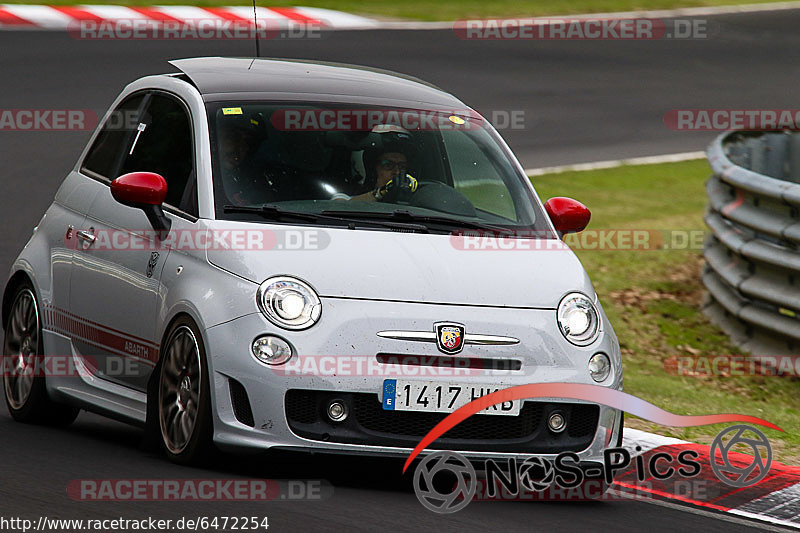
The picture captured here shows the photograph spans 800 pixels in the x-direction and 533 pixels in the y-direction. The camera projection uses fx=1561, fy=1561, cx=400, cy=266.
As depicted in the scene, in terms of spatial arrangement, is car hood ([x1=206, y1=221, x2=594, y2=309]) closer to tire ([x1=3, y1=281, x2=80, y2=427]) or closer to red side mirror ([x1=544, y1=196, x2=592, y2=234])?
red side mirror ([x1=544, y1=196, x2=592, y2=234])

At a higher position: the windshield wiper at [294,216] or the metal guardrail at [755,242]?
the windshield wiper at [294,216]

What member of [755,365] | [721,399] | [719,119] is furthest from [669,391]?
[719,119]

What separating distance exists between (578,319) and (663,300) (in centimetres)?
630

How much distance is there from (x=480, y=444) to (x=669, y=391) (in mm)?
3709

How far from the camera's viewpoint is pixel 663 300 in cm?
1276

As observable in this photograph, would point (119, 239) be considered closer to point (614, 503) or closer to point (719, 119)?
point (614, 503)

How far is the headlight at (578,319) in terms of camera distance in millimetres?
6555

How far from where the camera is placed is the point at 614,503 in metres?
6.64

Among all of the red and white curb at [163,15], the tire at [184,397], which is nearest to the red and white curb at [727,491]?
the tire at [184,397]

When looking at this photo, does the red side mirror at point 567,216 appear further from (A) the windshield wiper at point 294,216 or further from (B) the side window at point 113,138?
(B) the side window at point 113,138

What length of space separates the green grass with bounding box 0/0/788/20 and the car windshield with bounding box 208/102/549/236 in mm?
16948

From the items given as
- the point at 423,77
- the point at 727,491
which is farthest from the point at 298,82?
the point at 423,77

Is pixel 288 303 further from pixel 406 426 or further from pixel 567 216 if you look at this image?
pixel 567 216

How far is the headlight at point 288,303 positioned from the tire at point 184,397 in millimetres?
326
